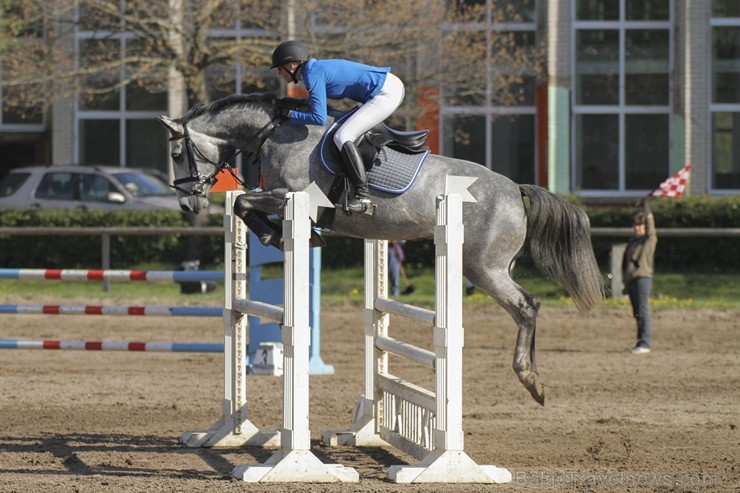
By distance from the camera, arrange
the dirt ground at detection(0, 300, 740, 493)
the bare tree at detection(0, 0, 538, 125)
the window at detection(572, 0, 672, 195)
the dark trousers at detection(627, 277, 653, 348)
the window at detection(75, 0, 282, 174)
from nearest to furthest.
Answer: the dirt ground at detection(0, 300, 740, 493), the dark trousers at detection(627, 277, 653, 348), the bare tree at detection(0, 0, 538, 125), the window at detection(75, 0, 282, 174), the window at detection(572, 0, 672, 195)

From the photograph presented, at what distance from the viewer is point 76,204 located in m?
20.2

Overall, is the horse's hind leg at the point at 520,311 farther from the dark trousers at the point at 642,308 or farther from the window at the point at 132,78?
the window at the point at 132,78

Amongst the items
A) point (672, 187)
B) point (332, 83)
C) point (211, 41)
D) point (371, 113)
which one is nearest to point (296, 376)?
point (371, 113)

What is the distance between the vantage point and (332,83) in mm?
6633

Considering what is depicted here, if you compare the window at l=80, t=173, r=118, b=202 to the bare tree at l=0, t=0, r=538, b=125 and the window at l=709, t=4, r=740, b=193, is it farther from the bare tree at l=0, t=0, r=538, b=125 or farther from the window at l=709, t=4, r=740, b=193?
the window at l=709, t=4, r=740, b=193

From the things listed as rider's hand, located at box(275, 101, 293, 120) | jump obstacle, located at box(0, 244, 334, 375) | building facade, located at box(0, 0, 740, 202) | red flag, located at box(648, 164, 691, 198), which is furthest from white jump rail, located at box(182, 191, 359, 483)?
building facade, located at box(0, 0, 740, 202)

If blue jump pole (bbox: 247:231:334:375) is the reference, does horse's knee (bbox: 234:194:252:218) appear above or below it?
above

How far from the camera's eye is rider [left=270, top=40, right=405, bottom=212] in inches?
257

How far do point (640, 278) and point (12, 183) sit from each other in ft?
39.8

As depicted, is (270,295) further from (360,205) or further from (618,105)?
(618,105)

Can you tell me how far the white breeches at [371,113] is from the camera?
6.55 m

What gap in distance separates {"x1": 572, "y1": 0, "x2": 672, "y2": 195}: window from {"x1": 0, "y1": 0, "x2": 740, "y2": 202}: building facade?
0.06ft

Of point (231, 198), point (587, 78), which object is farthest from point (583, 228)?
point (587, 78)

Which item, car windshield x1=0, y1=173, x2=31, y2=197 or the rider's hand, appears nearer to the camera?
the rider's hand
